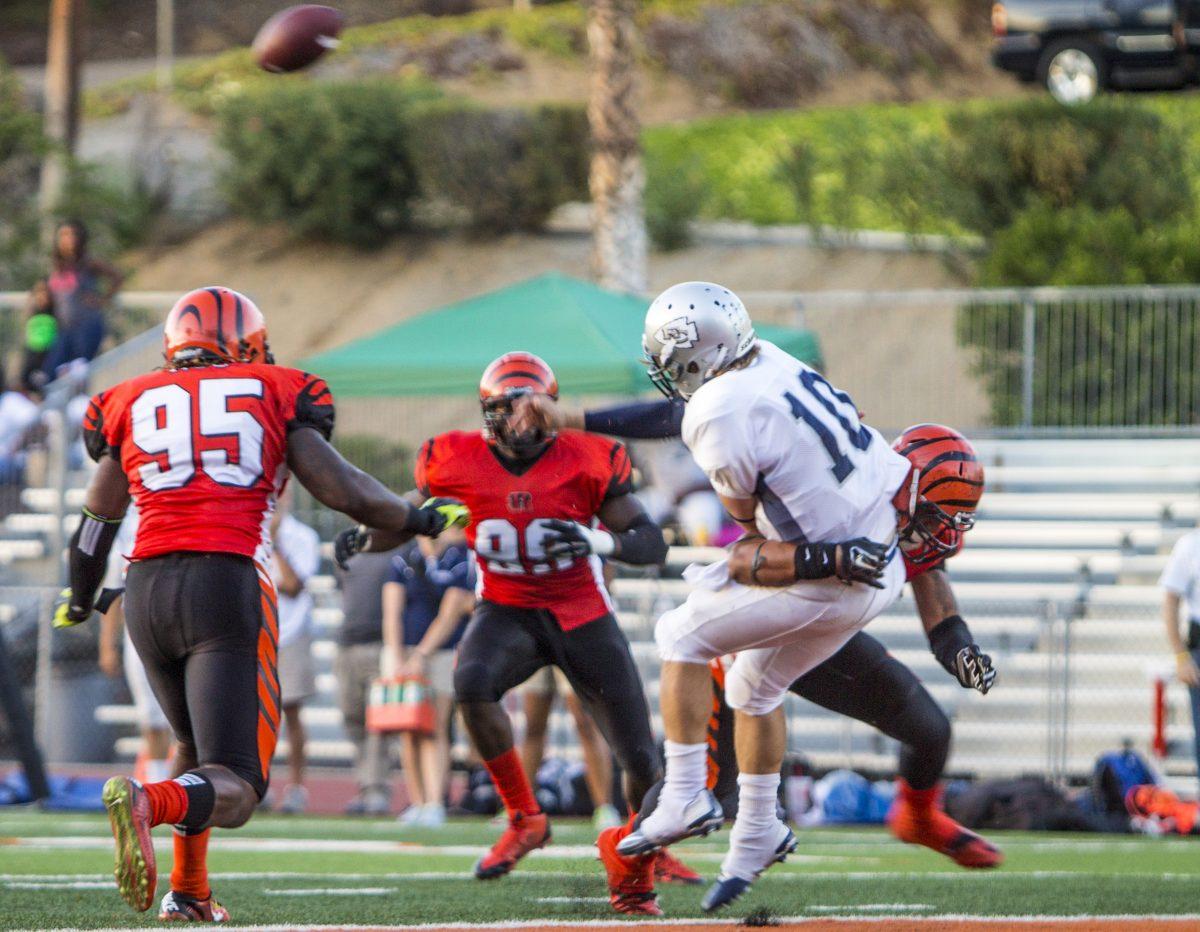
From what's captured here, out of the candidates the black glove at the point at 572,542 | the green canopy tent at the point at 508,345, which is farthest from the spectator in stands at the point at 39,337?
the black glove at the point at 572,542

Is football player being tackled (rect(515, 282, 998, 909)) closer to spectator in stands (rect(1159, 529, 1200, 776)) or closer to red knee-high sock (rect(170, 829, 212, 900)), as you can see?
red knee-high sock (rect(170, 829, 212, 900))

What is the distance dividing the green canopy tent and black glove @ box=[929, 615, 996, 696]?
6659 millimetres

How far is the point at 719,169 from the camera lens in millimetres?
24891

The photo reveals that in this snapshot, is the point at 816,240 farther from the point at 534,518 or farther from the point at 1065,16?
the point at 534,518

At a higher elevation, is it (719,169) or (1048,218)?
(719,169)

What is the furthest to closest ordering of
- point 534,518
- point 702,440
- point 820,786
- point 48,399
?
point 48,399, point 820,786, point 534,518, point 702,440

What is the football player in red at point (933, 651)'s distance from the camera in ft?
19.4

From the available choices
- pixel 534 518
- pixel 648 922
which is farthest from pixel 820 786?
pixel 648 922

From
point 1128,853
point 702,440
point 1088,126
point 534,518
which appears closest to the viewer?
point 702,440

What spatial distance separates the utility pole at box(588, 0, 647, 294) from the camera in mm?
16094

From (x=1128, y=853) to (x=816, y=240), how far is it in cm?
1476

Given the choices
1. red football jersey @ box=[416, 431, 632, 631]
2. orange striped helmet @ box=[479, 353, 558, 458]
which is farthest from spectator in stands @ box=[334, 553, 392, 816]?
orange striped helmet @ box=[479, 353, 558, 458]

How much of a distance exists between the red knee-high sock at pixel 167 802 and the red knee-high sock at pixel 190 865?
1.50 ft

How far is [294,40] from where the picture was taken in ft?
25.9
